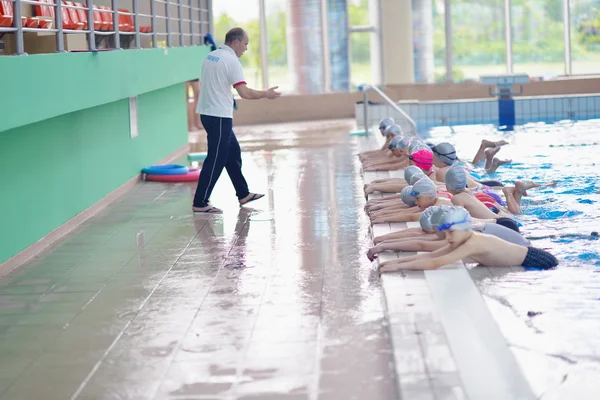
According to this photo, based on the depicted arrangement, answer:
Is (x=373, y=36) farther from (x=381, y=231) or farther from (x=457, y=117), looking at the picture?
(x=381, y=231)

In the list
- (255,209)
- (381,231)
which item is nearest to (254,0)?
(255,209)

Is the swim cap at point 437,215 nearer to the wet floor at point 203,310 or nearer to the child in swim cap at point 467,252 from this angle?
the child in swim cap at point 467,252

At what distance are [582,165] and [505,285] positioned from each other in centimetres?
551

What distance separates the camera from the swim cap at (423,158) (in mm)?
8438

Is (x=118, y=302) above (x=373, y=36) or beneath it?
beneath

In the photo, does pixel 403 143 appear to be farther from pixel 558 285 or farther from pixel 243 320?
pixel 243 320

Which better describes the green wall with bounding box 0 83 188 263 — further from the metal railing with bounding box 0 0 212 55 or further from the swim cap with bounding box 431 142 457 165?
the swim cap with bounding box 431 142 457 165

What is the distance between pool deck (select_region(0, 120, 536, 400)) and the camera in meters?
3.75

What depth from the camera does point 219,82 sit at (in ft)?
26.3

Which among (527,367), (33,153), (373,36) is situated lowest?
(527,367)

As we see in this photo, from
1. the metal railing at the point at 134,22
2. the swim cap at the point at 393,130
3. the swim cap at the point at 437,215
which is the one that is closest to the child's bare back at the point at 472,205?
the swim cap at the point at 437,215

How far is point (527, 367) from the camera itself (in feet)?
12.8

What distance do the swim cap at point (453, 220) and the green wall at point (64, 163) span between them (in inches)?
104

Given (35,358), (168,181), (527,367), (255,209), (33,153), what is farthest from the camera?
(168,181)
